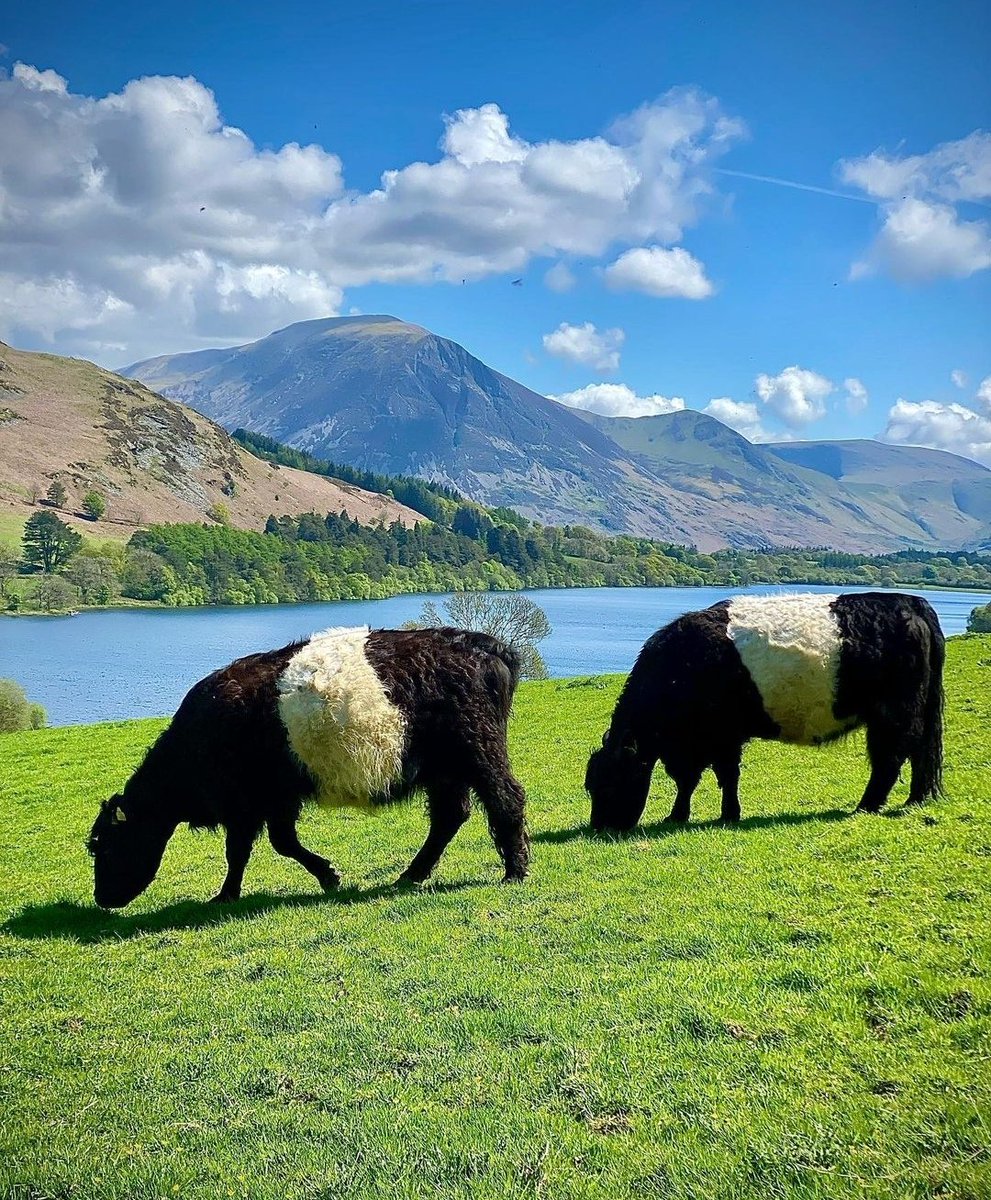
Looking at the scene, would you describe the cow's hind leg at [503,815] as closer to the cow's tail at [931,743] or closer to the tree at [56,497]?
the cow's tail at [931,743]

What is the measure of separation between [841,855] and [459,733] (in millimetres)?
4525

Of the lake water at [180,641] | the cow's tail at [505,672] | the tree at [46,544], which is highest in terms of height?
the tree at [46,544]

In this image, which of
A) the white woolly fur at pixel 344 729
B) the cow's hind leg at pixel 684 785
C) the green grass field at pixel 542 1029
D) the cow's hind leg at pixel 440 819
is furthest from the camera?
the cow's hind leg at pixel 684 785

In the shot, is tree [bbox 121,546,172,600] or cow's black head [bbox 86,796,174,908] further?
tree [bbox 121,546,172,600]

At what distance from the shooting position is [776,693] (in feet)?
41.5

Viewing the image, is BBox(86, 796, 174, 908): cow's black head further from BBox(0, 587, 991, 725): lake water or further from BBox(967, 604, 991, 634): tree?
BBox(967, 604, 991, 634): tree

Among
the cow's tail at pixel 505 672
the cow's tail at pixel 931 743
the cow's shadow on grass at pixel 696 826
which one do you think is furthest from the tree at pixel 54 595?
the cow's tail at pixel 931 743

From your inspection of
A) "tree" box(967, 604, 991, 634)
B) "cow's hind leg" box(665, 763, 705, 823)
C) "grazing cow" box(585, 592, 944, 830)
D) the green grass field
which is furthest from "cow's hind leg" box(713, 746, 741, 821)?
"tree" box(967, 604, 991, 634)

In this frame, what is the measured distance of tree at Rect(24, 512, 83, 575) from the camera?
513 feet

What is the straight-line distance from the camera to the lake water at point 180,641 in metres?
69.1

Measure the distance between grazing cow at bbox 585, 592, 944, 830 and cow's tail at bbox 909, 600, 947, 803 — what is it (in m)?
0.01

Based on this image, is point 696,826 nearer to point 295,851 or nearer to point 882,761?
point 882,761

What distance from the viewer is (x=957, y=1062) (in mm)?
5371

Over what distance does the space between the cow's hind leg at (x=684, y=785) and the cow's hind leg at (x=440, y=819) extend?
3.77m
